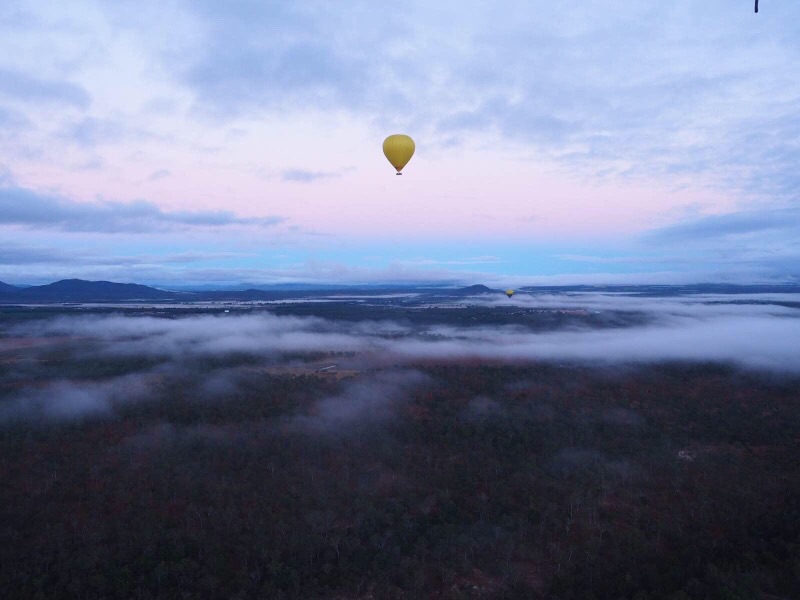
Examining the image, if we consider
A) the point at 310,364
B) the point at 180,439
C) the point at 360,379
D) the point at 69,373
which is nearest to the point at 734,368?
the point at 360,379

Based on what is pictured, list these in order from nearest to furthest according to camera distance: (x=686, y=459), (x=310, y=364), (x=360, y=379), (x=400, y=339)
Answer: (x=686, y=459)
(x=360, y=379)
(x=310, y=364)
(x=400, y=339)

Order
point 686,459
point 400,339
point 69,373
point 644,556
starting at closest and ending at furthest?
point 644,556 < point 686,459 < point 69,373 < point 400,339

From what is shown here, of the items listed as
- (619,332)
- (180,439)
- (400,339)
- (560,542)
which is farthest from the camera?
(619,332)

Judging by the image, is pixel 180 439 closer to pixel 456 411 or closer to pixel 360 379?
pixel 456 411

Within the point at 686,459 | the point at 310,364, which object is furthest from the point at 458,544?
the point at 310,364

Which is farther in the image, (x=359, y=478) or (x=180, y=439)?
(x=180, y=439)

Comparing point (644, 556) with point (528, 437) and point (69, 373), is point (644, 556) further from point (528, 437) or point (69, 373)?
point (69, 373)
